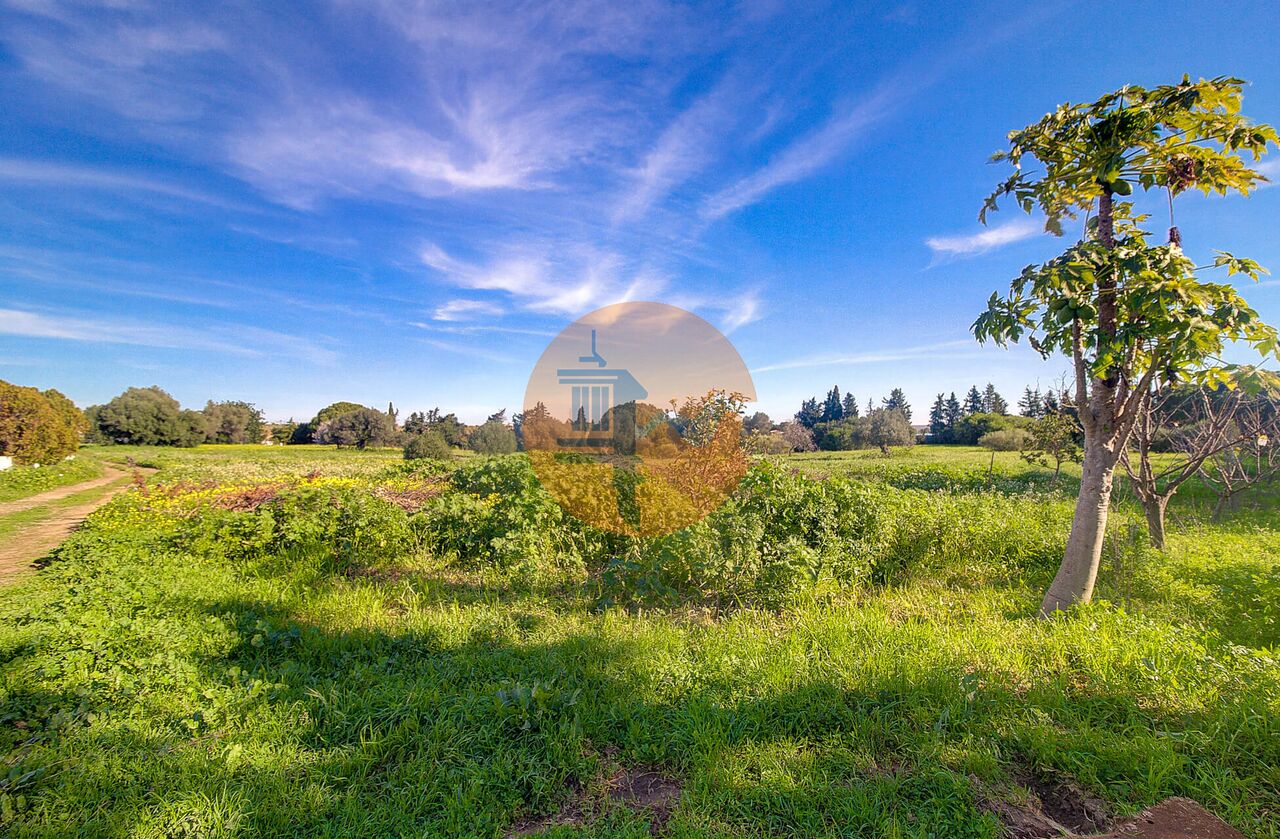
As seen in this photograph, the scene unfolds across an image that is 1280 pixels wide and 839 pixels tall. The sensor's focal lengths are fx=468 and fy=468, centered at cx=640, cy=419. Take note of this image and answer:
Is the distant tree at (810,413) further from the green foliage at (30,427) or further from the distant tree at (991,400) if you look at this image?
the green foliage at (30,427)

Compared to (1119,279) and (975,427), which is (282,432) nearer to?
(1119,279)

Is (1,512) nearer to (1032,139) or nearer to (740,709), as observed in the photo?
(740,709)


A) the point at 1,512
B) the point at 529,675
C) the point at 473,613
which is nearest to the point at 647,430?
the point at 473,613

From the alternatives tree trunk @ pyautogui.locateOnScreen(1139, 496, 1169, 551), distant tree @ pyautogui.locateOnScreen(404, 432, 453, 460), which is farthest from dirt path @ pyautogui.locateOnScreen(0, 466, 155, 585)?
tree trunk @ pyautogui.locateOnScreen(1139, 496, 1169, 551)

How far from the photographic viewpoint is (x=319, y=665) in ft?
10.9

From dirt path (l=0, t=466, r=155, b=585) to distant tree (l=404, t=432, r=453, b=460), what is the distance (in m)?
9.05

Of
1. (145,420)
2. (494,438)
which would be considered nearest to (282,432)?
(145,420)

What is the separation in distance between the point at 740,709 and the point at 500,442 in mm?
17055

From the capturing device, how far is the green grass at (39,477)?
10299mm

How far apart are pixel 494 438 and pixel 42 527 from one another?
1208 centimetres

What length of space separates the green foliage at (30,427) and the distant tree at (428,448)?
9.75 m

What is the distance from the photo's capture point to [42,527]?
7.29 metres

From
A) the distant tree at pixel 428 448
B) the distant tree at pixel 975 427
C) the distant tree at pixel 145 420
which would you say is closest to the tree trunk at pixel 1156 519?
the distant tree at pixel 428 448

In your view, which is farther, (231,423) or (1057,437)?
(231,423)
